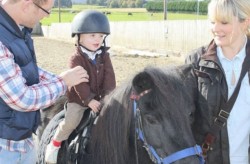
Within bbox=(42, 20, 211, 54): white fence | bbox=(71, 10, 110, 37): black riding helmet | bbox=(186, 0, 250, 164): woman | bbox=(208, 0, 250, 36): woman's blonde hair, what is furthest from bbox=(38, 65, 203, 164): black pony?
bbox=(42, 20, 211, 54): white fence

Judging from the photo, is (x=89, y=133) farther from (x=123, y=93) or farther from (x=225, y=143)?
(x=225, y=143)

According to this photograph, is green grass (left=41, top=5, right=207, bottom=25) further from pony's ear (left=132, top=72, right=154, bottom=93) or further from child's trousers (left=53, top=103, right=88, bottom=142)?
pony's ear (left=132, top=72, right=154, bottom=93)

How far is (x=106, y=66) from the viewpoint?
3.82 meters

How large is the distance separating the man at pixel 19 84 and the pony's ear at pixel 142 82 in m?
0.50

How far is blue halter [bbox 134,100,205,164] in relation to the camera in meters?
2.64

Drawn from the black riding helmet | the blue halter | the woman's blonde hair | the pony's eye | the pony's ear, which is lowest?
the blue halter

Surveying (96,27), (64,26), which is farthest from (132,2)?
(96,27)

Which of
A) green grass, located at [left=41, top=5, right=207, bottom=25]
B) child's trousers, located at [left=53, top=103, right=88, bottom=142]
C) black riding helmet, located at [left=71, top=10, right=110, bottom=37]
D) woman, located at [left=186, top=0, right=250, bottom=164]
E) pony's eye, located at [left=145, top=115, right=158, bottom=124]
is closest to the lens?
pony's eye, located at [left=145, top=115, right=158, bottom=124]

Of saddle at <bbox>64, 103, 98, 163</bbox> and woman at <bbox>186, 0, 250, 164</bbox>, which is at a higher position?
woman at <bbox>186, 0, 250, 164</bbox>

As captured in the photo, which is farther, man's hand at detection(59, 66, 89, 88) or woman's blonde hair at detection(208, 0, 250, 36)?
woman's blonde hair at detection(208, 0, 250, 36)

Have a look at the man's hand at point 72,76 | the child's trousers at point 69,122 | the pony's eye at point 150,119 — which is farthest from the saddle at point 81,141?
the pony's eye at point 150,119

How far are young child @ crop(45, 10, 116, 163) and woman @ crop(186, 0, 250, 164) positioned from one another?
96 centimetres

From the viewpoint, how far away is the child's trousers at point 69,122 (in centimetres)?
361

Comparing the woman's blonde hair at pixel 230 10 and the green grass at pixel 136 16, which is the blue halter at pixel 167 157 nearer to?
the woman's blonde hair at pixel 230 10
